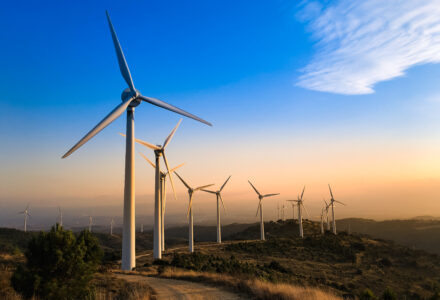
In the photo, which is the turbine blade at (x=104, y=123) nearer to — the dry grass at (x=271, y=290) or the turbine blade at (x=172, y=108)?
the turbine blade at (x=172, y=108)

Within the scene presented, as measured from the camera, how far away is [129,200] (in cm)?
2942

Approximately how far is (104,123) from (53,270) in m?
16.2

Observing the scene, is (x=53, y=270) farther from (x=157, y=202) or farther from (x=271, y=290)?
(x=157, y=202)

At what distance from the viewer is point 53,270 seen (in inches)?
586

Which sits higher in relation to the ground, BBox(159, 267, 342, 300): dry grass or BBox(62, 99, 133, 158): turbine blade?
BBox(62, 99, 133, 158): turbine blade

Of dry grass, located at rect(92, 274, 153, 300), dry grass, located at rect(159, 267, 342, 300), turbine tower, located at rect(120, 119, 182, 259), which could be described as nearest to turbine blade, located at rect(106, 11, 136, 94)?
turbine tower, located at rect(120, 119, 182, 259)

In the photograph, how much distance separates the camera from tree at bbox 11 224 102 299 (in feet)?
46.7

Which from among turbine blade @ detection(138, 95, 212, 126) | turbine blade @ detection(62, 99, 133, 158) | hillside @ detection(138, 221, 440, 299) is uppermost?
turbine blade @ detection(138, 95, 212, 126)

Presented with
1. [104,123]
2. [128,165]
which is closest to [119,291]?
[128,165]

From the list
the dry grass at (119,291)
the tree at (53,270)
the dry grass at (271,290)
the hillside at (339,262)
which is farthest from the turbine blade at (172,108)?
the tree at (53,270)

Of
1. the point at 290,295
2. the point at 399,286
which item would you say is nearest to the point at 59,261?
the point at 290,295

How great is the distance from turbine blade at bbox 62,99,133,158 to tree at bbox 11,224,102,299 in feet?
27.0

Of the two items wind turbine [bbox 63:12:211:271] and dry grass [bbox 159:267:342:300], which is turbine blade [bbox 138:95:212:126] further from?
dry grass [bbox 159:267:342:300]

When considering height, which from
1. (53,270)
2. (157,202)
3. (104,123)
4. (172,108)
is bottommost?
(53,270)
